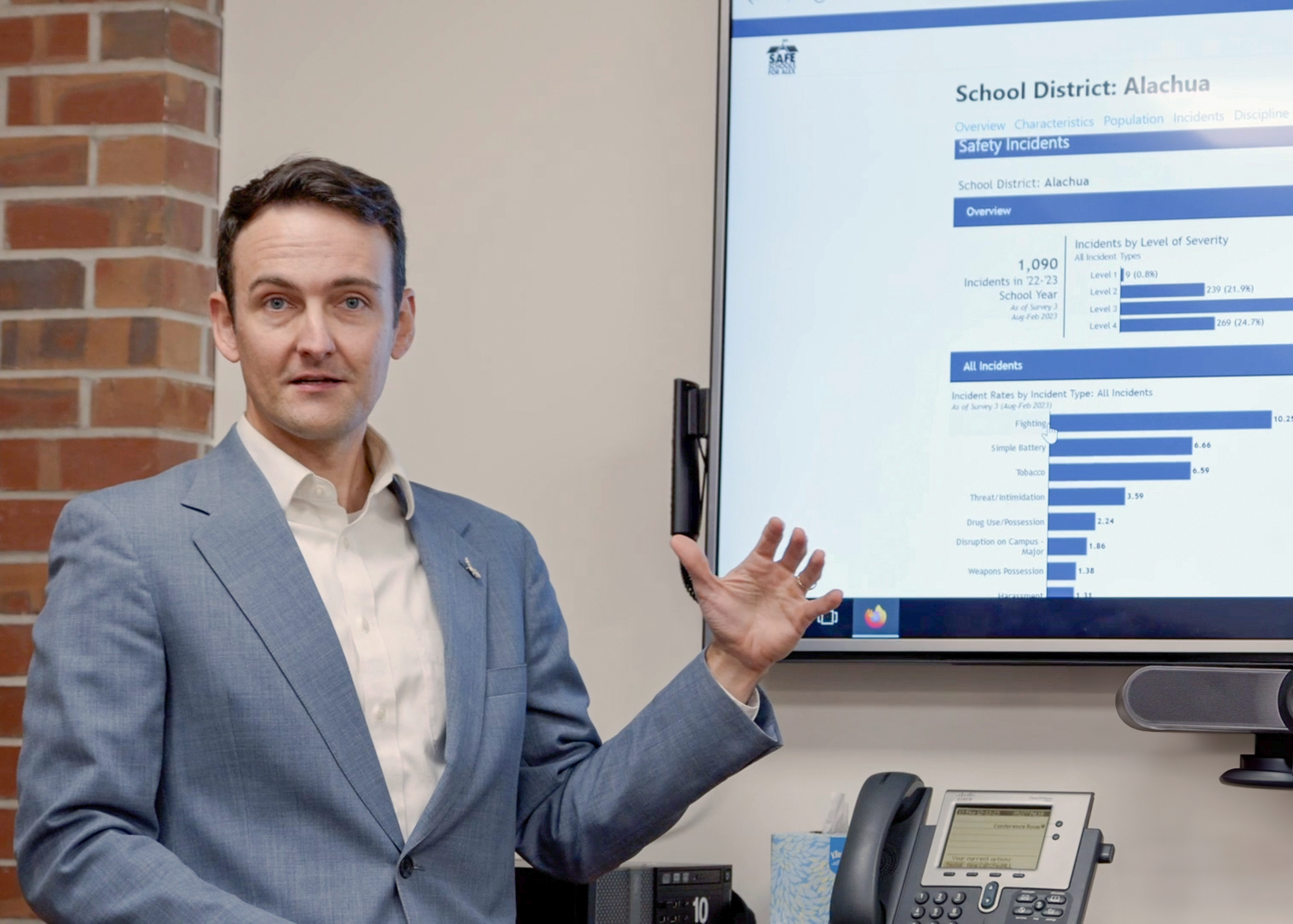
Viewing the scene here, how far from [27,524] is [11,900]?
61 cm

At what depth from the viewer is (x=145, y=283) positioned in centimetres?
242

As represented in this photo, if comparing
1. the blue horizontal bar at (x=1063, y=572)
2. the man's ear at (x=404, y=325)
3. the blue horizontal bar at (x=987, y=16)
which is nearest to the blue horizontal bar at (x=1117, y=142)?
the blue horizontal bar at (x=987, y=16)

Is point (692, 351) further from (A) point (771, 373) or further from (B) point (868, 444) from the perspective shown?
(B) point (868, 444)

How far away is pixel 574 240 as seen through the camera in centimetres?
241

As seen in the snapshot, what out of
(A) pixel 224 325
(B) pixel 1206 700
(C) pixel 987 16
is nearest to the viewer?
(A) pixel 224 325

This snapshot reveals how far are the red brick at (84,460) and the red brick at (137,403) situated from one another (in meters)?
0.03

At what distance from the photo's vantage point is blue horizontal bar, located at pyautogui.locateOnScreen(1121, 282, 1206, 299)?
6.87ft

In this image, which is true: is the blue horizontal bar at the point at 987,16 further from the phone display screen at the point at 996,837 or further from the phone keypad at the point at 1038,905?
the phone keypad at the point at 1038,905

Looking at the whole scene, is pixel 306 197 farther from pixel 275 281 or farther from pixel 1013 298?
pixel 1013 298

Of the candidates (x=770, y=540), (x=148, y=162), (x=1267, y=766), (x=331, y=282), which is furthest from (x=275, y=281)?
(x=1267, y=766)

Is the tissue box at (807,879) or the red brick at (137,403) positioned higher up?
the red brick at (137,403)

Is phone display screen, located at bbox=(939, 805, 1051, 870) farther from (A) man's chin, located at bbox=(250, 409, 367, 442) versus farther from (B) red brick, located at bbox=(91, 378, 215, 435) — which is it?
(B) red brick, located at bbox=(91, 378, 215, 435)

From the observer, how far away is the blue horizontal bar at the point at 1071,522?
2.10 m

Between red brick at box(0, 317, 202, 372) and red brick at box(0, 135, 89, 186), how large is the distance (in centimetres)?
24
